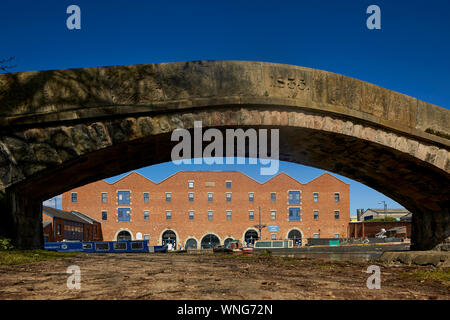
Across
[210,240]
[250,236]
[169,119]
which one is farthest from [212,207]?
[169,119]

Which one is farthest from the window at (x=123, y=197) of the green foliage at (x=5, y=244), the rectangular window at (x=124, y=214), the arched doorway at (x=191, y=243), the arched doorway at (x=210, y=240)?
the green foliage at (x=5, y=244)

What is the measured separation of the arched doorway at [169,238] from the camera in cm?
4747

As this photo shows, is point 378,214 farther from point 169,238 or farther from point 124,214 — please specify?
point 124,214

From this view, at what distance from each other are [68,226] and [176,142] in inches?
1499

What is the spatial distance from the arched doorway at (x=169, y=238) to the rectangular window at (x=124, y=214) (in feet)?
→ 15.5

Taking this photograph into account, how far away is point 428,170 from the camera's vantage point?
25.6 ft

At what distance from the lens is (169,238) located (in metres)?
47.7

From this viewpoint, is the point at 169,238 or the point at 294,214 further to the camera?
the point at 294,214

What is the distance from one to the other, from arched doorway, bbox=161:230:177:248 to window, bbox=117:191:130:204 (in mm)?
5895

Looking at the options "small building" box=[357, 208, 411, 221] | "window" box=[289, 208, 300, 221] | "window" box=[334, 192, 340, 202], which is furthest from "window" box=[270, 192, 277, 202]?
"small building" box=[357, 208, 411, 221]

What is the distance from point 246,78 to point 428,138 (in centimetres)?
363

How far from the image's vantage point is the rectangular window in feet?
156
